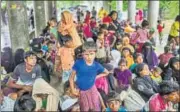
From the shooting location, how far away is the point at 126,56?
5.62m

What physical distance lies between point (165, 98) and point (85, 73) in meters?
0.93

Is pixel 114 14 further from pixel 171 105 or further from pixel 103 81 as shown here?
pixel 171 105

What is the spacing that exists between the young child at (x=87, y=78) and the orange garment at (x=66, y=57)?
0.78m

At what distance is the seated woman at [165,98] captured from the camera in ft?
11.1

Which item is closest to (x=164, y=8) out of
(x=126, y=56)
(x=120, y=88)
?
(x=126, y=56)

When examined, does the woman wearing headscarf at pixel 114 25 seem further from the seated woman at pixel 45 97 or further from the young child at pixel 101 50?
the seated woman at pixel 45 97

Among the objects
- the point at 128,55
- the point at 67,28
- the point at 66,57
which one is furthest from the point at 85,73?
the point at 128,55

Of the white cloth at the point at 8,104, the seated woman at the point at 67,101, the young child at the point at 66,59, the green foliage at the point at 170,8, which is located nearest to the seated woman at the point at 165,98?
the seated woman at the point at 67,101

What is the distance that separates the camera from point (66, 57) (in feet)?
15.2

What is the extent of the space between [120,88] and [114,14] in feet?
13.2

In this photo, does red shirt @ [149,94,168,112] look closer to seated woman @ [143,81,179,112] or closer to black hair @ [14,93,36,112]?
seated woman @ [143,81,179,112]

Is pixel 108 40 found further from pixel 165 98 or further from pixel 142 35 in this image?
pixel 165 98

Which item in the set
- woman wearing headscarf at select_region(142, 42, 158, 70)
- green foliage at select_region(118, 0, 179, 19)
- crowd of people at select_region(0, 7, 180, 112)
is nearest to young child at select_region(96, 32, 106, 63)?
crowd of people at select_region(0, 7, 180, 112)

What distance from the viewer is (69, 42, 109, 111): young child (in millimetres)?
3738
